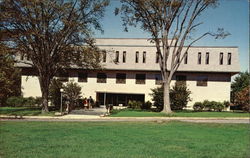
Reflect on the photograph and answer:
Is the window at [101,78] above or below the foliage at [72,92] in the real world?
above

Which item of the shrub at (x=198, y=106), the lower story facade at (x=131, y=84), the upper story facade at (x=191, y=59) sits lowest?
the shrub at (x=198, y=106)

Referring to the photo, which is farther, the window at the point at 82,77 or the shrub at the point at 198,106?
the window at the point at 82,77

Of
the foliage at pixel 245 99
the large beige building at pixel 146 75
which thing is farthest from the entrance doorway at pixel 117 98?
the foliage at pixel 245 99

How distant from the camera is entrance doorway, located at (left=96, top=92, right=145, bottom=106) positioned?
3922 centimetres

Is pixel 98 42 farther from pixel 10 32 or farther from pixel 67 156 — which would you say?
pixel 67 156

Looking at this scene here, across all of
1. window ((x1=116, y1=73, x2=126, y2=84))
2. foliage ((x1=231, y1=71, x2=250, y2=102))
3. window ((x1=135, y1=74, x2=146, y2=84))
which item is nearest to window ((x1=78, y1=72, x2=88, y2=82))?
window ((x1=116, y1=73, x2=126, y2=84))

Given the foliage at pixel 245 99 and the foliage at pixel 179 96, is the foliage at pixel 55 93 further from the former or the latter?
the foliage at pixel 245 99

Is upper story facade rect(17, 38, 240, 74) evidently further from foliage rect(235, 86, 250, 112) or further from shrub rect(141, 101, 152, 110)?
foliage rect(235, 86, 250, 112)

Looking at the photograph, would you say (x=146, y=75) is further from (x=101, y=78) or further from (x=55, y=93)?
Result: (x=55, y=93)

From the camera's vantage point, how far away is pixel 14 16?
2325 centimetres

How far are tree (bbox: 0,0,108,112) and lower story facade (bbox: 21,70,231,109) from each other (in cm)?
1003

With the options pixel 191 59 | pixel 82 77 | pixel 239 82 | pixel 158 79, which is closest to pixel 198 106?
pixel 158 79

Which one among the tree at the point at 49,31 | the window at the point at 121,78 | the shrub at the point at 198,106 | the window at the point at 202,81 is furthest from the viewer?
the window at the point at 121,78

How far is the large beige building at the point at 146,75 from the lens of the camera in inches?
1447
